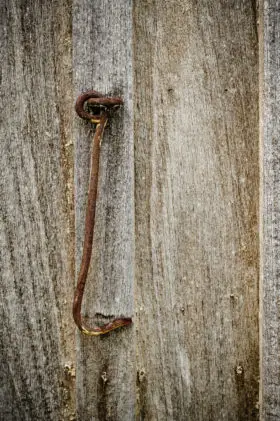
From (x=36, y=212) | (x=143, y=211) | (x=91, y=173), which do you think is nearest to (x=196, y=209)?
(x=143, y=211)

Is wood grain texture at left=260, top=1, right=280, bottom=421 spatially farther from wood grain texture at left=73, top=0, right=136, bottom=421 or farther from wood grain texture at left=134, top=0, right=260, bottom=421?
wood grain texture at left=73, top=0, right=136, bottom=421

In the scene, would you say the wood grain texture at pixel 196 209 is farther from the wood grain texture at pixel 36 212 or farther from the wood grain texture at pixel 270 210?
the wood grain texture at pixel 36 212

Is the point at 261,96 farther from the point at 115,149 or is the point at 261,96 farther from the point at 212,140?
the point at 115,149

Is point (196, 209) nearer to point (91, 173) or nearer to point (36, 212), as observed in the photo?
point (91, 173)

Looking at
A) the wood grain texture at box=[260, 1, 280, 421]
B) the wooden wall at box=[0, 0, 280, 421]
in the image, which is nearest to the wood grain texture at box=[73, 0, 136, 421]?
the wooden wall at box=[0, 0, 280, 421]

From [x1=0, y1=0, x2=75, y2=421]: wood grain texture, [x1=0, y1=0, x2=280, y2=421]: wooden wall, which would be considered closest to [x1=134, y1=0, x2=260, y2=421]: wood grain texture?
[x1=0, y1=0, x2=280, y2=421]: wooden wall

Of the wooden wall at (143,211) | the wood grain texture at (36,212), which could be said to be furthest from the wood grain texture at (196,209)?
the wood grain texture at (36,212)

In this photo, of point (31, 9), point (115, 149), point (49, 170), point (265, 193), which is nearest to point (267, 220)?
point (265, 193)
